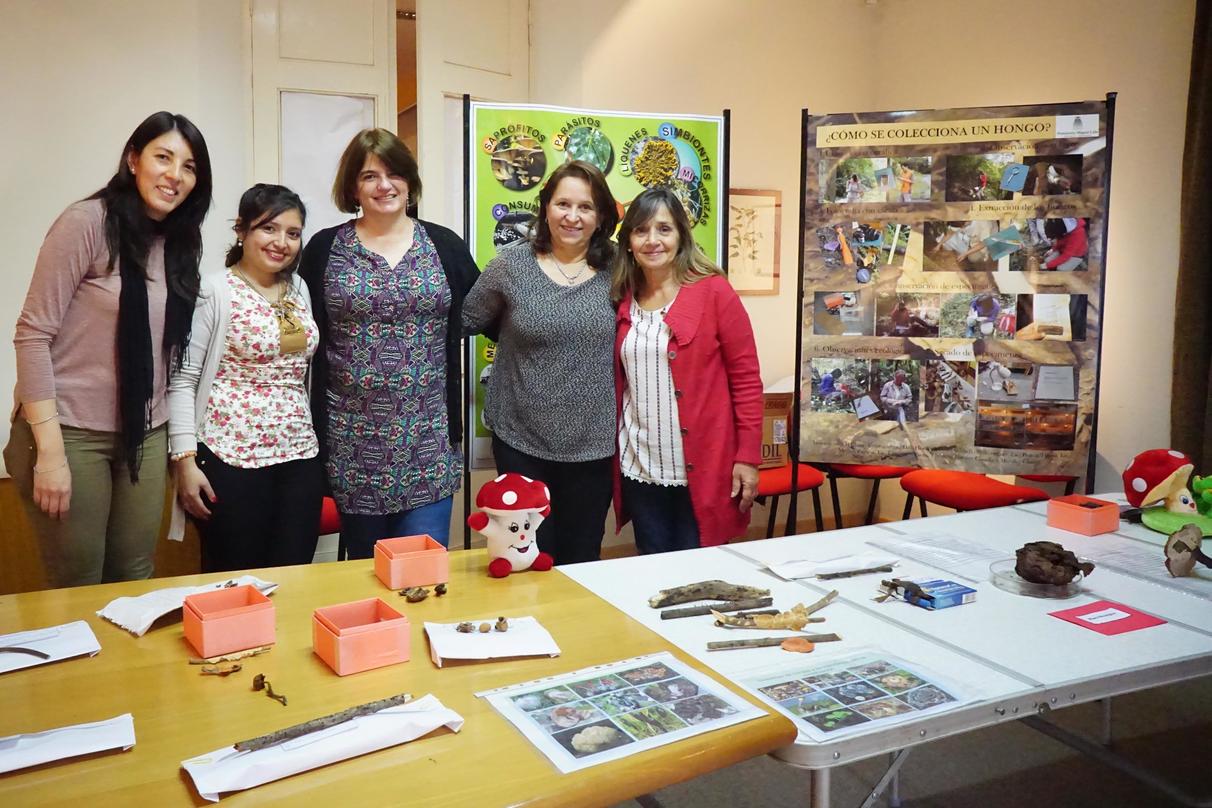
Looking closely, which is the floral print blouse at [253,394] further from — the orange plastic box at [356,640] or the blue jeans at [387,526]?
the orange plastic box at [356,640]

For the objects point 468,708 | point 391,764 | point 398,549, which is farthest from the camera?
point 398,549

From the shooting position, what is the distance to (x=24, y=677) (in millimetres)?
1307

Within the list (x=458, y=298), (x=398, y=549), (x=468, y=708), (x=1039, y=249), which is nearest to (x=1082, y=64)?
(x=1039, y=249)

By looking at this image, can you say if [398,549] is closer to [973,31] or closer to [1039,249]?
[1039,249]

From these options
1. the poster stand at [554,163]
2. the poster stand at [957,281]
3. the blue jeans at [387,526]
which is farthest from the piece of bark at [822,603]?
the poster stand at [957,281]

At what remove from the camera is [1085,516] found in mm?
2230

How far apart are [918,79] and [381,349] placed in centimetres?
350

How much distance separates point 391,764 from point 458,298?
5.34 feet

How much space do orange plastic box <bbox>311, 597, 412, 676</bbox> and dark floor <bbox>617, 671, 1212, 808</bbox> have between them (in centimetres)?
113

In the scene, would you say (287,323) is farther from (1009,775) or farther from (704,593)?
(1009,775)

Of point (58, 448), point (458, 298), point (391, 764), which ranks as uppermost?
point (458, 298)

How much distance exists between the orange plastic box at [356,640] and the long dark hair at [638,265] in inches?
54.0

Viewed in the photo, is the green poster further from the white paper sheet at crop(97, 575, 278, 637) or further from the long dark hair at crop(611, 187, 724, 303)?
the white paper sheet at crop(97, 575, 278, 637)

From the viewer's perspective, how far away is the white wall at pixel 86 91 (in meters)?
3.08
